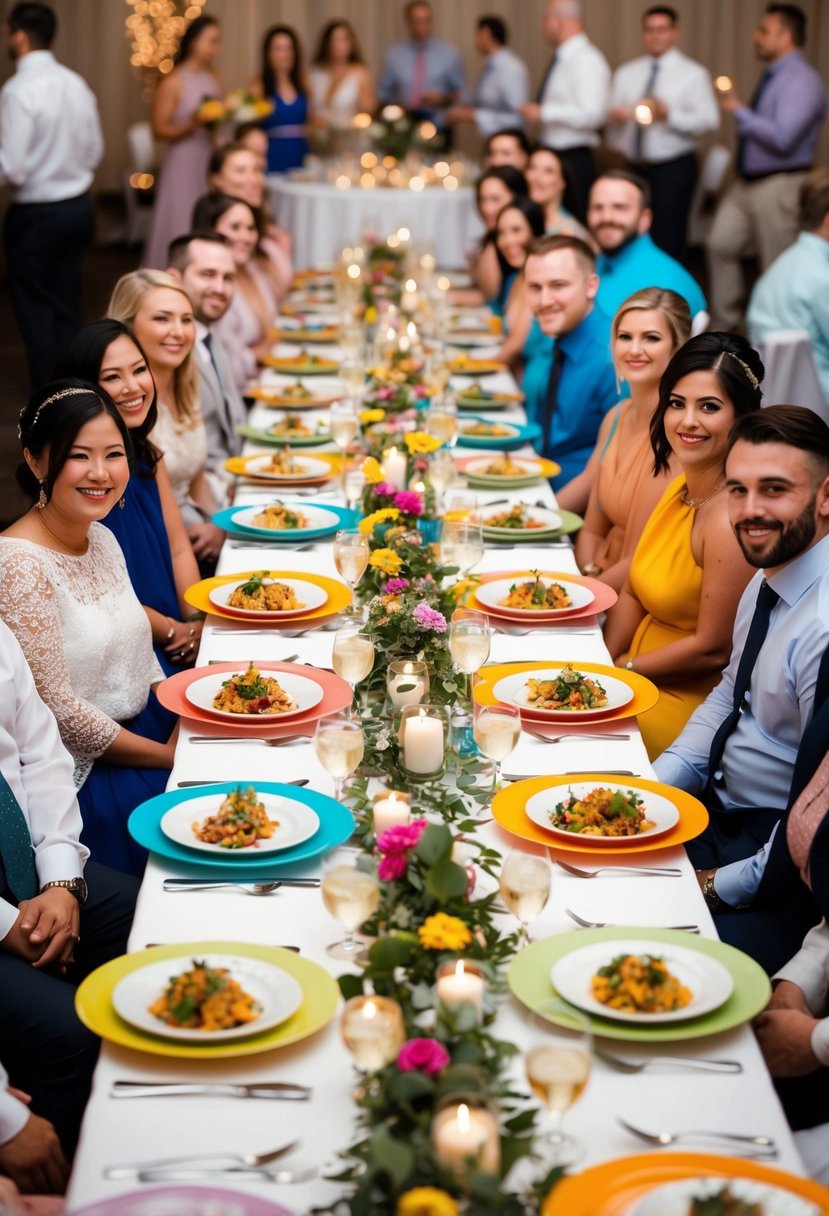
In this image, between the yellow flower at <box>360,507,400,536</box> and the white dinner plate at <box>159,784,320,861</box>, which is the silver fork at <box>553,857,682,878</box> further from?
the yellow flower at <box>360,507,400,536</box>

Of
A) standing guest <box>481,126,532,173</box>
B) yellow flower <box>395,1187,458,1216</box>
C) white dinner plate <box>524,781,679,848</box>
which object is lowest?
white dinner plate <box>524,781,679,848</box>

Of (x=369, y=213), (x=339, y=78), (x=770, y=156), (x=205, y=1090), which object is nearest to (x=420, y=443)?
(x=205, y=1090)

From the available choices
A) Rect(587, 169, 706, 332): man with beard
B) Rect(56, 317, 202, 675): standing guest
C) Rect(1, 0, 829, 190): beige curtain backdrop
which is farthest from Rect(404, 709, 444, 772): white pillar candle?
Rect(1, 0, 829, 190): beige curtain backdrop

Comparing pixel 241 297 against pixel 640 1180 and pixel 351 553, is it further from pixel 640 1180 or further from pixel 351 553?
pixel 640 1180

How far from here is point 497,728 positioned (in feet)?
6.51

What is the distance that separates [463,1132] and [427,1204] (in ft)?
0.22

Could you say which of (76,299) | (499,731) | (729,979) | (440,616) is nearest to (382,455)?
(440,616)

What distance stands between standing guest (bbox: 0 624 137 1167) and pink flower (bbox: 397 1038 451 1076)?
0.69 meters

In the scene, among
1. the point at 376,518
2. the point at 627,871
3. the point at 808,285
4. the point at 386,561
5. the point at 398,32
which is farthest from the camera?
the point at 398,32

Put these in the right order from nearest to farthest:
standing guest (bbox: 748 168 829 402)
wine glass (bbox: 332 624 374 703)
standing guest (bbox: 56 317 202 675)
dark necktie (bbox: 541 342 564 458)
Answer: wine glass (bbox: 332 624 374 703) < standing guest (bbox: 56 317 202 675) < dark necktie (bbox: 541 342 564 458) < standing guest (bbox: 748 168 829 402)

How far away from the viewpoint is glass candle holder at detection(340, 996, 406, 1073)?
1.34 metres

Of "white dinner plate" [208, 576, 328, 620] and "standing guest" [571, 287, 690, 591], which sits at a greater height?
"standing guest" [571, 287, 690, 591]

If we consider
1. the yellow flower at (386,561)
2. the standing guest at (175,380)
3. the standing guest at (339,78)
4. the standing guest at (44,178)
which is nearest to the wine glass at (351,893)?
the yellow flower at (386,561)

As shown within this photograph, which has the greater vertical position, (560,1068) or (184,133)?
(184,133)
